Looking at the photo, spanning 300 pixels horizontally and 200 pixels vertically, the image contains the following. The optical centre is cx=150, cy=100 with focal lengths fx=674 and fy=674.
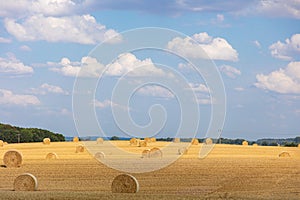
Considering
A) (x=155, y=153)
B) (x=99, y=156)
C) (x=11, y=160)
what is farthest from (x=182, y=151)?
(x=11, y=160)

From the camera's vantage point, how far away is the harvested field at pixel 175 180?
27375 mm

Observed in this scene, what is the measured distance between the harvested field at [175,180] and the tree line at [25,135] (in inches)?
1941

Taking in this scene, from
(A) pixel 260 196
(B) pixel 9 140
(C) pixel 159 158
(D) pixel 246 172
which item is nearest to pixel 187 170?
(D) pixel 246 172

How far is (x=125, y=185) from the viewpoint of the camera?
29.3 m

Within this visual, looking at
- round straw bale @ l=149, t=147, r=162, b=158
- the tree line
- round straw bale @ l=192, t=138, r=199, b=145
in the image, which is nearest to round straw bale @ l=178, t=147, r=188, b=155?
round straw bale @ l=149, t=147, r=162, b=158

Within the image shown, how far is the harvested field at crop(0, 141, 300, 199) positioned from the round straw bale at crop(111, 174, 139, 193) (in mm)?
351

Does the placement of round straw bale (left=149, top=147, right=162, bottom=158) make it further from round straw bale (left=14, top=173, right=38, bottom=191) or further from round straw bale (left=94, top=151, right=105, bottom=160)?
round straw bale (left=14, top=173, right=38, bottom=191)

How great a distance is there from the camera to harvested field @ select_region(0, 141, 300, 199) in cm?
2738

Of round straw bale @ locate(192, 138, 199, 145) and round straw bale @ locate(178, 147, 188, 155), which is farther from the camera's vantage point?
round straw bale @ locate(192, 138, 199, 145)

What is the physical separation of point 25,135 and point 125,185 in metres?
70.3

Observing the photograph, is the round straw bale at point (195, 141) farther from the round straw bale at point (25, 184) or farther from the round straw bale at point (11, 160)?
the round straw bale at point (25, 184)

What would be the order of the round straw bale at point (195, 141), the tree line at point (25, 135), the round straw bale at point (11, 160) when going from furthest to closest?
the tree line at point (25, 135) → the round straw bale at point (195, 141) → the round straw bale at point (11, 160)

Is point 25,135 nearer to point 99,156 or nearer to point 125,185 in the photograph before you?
point 99,156

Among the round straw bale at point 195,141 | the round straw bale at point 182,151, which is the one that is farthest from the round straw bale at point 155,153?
the round straw bale at point 195,141
